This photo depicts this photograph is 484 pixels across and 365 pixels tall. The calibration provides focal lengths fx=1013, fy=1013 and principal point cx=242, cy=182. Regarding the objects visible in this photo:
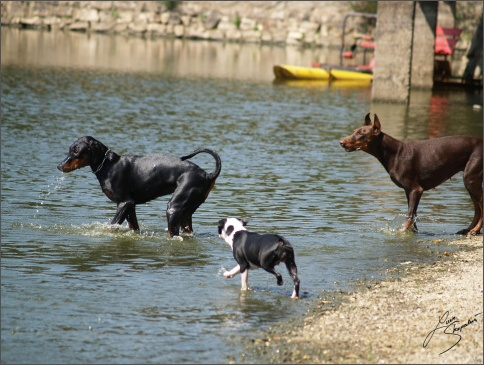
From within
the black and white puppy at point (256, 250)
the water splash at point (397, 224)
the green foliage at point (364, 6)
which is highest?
the green foliage at point (364, 6)

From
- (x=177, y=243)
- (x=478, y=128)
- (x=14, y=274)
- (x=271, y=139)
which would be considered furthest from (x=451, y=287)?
(x=478, y=128)

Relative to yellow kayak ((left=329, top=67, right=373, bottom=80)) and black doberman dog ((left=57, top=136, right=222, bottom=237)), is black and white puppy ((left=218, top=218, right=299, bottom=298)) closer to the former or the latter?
black doberman dog ((left=57, top=136, right=222, bottom=237))

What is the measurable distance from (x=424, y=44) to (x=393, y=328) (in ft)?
87.2

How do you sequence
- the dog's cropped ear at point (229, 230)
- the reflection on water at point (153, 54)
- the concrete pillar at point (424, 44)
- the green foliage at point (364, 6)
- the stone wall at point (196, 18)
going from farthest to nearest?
the stone wall at point (196, 18), the green foliage at point (364, 6), the reflection on water at point (153, 54), the concrete pillar at point (424, 44), the dog's cropped ear at point (229, 230)

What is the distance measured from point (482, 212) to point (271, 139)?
9.79 m

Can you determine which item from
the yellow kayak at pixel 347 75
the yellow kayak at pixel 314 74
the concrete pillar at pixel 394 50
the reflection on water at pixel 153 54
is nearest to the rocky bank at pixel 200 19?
the reflection on water at pixel 153 54

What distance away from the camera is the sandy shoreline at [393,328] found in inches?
311

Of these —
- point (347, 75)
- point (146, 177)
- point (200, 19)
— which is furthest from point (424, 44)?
point (200, 19)

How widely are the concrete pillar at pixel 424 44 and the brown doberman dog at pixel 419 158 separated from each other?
20902 mm

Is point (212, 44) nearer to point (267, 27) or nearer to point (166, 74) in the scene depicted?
point (267, 27)

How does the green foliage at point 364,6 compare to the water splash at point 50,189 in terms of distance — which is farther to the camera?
the green foliage at point 364,6

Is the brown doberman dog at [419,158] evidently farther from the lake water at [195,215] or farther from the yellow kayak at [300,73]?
the yellow kayak at [300,73]

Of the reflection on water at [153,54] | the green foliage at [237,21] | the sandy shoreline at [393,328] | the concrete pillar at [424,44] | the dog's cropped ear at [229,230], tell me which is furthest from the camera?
the green foliage at [237,21]

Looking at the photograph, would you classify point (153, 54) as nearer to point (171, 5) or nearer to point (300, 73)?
point (300, 73)
